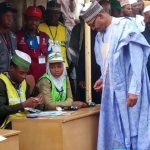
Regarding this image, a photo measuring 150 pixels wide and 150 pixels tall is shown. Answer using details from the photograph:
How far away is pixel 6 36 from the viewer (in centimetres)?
489

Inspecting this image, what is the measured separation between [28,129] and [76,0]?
9.18 ft

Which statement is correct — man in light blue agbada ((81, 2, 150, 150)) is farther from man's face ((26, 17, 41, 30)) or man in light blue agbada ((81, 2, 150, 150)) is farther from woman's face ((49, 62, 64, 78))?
man's face ((26, 17, 41, 30))

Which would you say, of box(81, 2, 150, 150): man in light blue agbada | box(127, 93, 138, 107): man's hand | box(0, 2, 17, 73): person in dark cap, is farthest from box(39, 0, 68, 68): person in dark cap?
box(127, 93, 138, 107): man's hand

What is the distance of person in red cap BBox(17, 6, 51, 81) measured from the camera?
508 cm

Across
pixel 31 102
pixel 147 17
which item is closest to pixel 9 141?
pixel 31 102

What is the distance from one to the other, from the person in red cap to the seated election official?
76cm

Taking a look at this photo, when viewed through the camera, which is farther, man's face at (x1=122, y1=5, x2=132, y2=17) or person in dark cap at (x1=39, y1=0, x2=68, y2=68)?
man's face at (x1=122, y1=5, x2=132, y2=17)

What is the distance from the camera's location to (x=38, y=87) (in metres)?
4.63

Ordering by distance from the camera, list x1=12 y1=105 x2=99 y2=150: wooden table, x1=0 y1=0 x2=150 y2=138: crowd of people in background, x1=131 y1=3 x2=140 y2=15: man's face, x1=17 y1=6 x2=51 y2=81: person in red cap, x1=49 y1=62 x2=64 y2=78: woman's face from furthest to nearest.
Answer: x1=131 y1=3 x2=140 y2=15: man's face
x1=17 y1=6 x2=51 y2=81: person in red cap
x1=49 y1=62 x2=64 y2=78: woman's face
x1=0 y1=0 x2=150 y2=138: crowd of people in background
x1=12 y1=105 x2=99 y2=150: wooden table

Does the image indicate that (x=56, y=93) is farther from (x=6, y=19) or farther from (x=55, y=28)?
(x=55, y=28)

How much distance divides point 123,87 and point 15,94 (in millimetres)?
1018

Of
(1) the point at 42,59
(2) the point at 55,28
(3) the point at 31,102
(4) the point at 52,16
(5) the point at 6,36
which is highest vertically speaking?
(4) the point at 52,16

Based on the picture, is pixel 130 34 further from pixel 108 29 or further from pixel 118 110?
pixel 118 110

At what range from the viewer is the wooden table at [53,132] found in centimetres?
377
